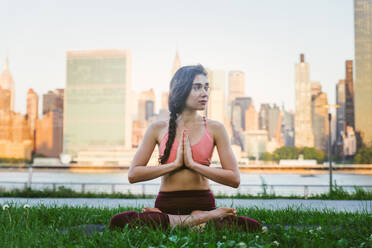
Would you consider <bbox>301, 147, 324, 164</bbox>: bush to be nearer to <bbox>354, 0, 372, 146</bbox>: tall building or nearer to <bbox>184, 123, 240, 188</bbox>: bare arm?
<bbox>354, 0, 372, 146</bbox>: tall building

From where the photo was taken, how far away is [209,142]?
3.63m

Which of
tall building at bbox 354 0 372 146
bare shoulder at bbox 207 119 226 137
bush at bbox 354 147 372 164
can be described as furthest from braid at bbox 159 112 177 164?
tall building at bbox 354 0 372 146

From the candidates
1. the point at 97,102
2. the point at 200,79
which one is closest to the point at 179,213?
the point at 200,79

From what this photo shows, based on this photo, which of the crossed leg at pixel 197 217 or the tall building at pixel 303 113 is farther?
the tall building at pixel 303 113

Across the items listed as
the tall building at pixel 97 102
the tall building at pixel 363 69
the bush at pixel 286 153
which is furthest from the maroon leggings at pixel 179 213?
the tall building at pixel 97 102

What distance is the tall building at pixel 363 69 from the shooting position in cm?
12225

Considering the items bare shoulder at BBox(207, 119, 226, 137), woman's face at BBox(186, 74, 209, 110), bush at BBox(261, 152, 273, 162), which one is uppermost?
woman's face at BBox(186, 74, 209, 110)

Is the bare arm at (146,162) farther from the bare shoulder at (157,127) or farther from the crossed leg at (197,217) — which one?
the crossed leg at (197,217)

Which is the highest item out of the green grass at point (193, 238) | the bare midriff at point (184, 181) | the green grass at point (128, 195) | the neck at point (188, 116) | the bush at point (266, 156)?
the neck at point (188, 116)

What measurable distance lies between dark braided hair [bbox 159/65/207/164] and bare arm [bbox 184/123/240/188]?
21cm

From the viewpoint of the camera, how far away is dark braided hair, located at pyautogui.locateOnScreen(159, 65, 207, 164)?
11.8ft

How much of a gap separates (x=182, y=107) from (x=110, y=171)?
107 metres

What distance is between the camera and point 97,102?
14862 cm

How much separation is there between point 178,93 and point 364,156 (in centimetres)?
12085
